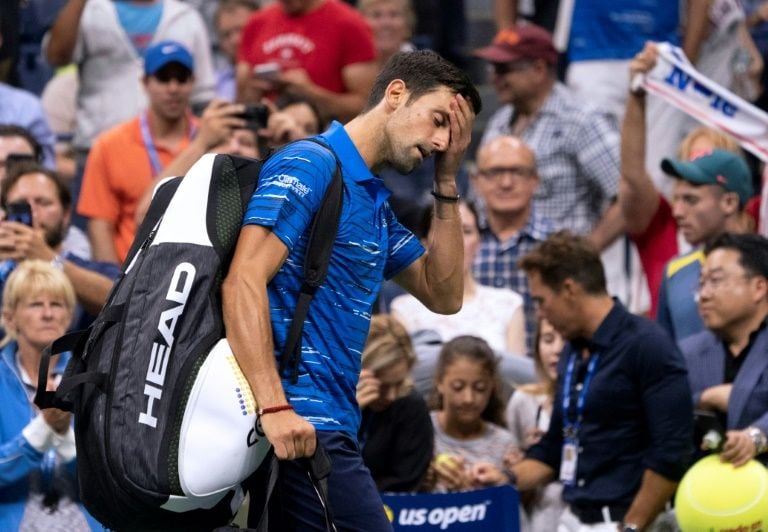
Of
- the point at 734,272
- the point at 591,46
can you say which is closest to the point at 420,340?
the point at 734,272

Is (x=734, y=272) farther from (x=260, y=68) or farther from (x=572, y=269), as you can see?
(x=260, y=68)

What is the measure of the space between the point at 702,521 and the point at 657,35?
4726mm

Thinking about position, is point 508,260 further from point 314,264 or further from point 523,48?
point 314,264

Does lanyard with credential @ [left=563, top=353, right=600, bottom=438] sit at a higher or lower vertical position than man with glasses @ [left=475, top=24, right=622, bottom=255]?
lower

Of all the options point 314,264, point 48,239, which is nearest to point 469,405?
point 48,239

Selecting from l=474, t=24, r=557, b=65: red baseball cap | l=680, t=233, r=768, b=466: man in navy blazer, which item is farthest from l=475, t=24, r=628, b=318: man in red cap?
l=680, t=233, r=768, b=466: man in navy blazer

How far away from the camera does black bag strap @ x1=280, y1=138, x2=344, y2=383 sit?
4359 millimetres

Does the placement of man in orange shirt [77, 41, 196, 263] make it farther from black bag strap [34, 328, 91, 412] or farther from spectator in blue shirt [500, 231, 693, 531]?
black bag strap [34, 328, 91, 412]

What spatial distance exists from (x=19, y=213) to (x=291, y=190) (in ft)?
10.4

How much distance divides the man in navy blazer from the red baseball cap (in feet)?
9.08

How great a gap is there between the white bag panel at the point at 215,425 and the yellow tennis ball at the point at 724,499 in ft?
7.87

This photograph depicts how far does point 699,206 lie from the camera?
788cm

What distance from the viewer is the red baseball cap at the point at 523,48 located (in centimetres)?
948

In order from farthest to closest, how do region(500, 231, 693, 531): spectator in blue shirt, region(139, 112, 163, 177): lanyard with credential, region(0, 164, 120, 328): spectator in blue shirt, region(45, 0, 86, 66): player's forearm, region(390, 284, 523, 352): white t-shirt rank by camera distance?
region(45, 0, 86, 66): player's forearm → region(139, 112, 163, 177): lanyard with credential → region(390, 284, 523, 352): white t-shirt → region(0, 164, 120, 328): spectator in blue shirt → region(500, 231, 693, 531): spectator in blue shirt
